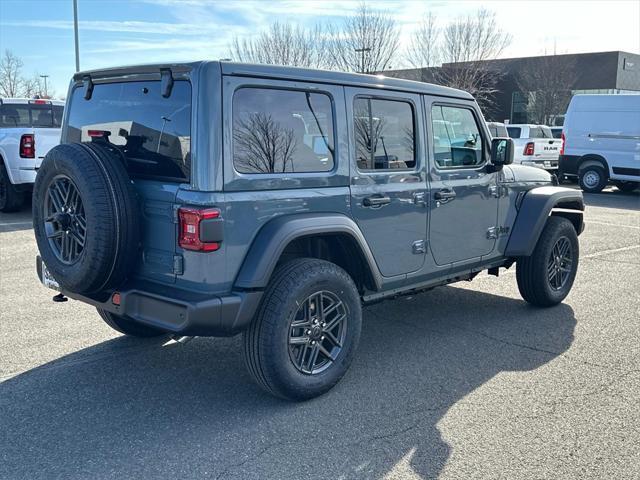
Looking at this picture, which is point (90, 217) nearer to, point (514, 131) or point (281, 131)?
point (281, 131)

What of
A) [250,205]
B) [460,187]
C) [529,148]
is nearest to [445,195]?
[460,187]

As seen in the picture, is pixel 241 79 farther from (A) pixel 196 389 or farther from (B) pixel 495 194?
(B) pixel 495 194

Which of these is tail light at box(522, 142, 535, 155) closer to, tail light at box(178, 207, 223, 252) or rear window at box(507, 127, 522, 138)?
rear window at box(507, 127, 522, 138)

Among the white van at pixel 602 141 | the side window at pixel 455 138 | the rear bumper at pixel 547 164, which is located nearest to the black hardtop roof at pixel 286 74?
the side window at pixel 455 138

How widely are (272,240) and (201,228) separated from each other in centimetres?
41

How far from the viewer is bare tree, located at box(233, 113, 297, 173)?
3518 millimetres

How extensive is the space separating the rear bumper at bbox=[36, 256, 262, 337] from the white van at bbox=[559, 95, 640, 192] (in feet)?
48.6

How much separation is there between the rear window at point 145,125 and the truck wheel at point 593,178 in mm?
15217

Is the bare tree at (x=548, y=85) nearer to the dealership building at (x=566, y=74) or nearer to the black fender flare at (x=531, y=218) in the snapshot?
the dealership building at (x=566, y=74)

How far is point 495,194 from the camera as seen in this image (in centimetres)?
529

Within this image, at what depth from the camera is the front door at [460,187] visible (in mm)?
4727

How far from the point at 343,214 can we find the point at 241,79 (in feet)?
3.37

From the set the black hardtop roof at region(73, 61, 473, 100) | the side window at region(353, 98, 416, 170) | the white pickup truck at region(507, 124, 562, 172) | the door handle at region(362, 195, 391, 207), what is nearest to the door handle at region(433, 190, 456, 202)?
the side window at region(353, 98, 416, 170)

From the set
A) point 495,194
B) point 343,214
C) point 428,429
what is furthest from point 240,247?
point 495,194
